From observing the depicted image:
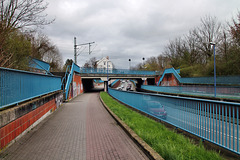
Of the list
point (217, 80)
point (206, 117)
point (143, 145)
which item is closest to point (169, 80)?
point (217, 80)

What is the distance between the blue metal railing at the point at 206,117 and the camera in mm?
3910

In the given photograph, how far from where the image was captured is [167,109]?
6879 mm

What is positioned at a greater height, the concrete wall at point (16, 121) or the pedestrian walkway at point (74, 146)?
the concrete wall at point (16, 121)

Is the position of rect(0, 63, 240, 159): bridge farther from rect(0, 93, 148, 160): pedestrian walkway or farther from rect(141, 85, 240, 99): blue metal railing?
rect(141, 85, 240, 99): blue metal railing

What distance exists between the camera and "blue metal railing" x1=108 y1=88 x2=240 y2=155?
3.91m

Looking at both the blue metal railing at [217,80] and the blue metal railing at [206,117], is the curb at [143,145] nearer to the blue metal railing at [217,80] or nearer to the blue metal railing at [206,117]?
the blue metal railing at [206,117]

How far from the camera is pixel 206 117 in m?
4.68

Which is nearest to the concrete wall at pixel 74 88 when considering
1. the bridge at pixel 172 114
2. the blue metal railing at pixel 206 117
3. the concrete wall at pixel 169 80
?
the bridge at pixel 172 114

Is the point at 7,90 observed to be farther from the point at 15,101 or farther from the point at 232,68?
the point at 232,68

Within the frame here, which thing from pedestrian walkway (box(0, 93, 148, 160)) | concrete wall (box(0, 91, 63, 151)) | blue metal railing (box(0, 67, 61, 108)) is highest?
blue metal railing (box(0, 67, 61, 108))

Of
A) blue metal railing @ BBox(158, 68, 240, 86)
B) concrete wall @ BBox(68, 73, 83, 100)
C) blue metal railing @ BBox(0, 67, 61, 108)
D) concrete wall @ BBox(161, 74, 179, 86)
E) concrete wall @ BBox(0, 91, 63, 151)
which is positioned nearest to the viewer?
concrete wall @ BBox(0, 91, 63, 151)

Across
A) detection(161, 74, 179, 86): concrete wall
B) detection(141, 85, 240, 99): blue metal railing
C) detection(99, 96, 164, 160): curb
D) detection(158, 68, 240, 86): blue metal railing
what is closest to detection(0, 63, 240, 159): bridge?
detection(99, 96, 164, 160): curb

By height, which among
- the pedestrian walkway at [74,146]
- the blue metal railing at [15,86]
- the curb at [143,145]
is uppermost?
the blue metal railing at [15,86]

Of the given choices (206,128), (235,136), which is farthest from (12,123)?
(235,136)
